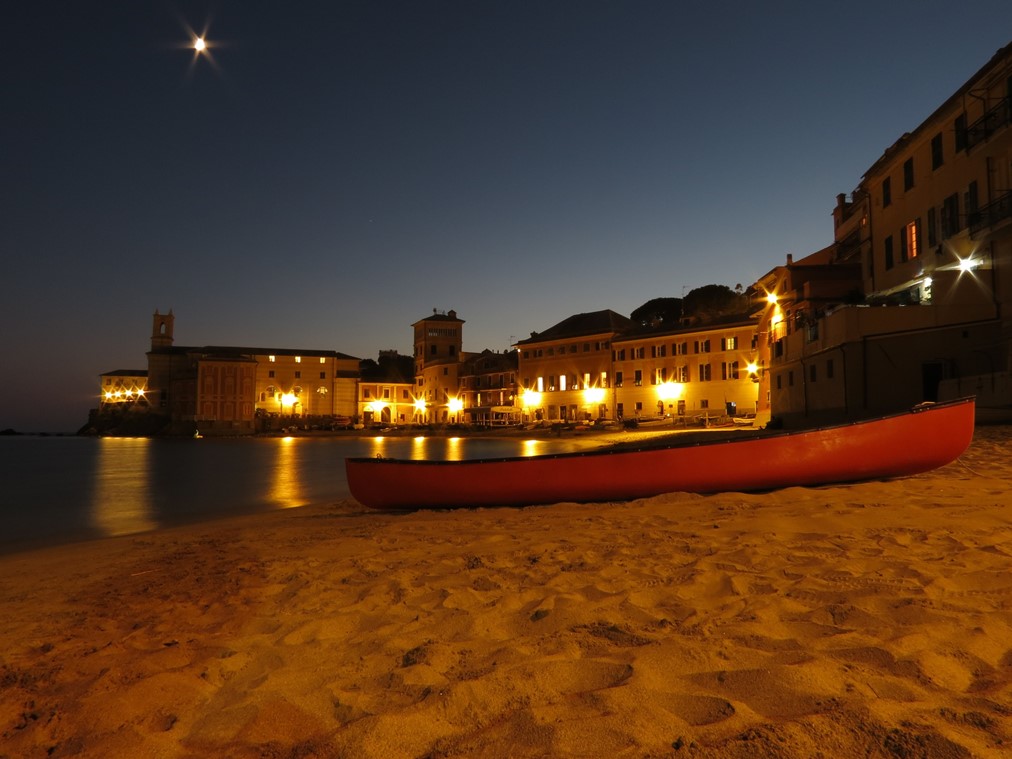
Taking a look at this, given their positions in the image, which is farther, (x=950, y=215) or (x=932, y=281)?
(x=932, y=281)

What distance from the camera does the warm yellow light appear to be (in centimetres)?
5412

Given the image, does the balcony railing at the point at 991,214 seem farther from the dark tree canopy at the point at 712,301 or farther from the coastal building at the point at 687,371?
the dark tree canopy at the point at 712,301

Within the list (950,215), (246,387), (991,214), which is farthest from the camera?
(246,387)

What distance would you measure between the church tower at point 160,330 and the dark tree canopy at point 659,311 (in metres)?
76.5

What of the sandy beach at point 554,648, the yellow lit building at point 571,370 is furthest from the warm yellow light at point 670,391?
the sandy beach at point 554,648

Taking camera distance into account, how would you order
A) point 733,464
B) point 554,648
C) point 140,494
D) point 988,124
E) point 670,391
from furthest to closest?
point 670,391
point 140,494
point 988,124
point 733,464
point 554,648

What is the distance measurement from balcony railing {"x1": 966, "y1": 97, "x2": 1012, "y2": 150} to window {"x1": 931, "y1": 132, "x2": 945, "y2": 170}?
188cm

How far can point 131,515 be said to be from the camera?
16594mm

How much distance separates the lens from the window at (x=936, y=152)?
22.0 m

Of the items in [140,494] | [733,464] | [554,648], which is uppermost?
[733,464]

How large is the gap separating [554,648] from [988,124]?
2415cm

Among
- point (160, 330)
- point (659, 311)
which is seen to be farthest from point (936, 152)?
point (160, 330)

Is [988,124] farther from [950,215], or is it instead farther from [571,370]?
[571,370]

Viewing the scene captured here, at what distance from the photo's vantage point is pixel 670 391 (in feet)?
179
